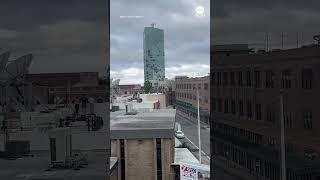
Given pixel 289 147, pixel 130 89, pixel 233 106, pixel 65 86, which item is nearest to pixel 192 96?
pixel 130 89

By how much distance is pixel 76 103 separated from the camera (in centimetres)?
400

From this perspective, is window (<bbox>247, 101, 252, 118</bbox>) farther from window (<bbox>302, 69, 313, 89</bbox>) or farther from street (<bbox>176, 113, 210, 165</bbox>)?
street (<bbox>176, 113, 210, 165</bbox>)

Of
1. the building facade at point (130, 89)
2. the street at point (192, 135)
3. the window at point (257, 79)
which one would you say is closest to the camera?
the window at point (257, 79)

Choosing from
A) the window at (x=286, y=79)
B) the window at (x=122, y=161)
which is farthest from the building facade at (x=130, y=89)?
the window at (x=286, y=79)

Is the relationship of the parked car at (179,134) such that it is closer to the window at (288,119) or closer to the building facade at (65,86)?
the building facade at (65,86)

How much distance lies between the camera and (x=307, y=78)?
3.49 metres

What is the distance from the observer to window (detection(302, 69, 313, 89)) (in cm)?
346

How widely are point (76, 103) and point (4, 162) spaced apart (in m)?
0.75

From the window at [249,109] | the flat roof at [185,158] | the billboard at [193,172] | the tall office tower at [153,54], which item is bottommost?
the billboard at [193,172]

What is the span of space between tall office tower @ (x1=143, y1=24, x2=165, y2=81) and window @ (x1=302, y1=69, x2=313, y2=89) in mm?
2952

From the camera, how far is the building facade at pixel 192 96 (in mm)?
5078

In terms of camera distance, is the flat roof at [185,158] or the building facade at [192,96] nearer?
the building facade at [192,96]

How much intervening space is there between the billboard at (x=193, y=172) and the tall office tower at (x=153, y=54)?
4.50 ft

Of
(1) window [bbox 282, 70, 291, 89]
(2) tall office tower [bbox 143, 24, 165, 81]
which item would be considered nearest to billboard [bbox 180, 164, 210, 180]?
(2) tall office tower [bbox 143, 24, 165, 81]
